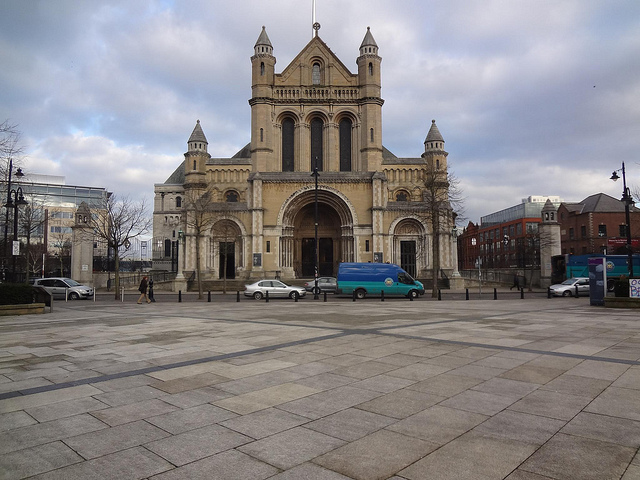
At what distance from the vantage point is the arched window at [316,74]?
46156mm

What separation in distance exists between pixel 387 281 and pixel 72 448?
2434 centimetres

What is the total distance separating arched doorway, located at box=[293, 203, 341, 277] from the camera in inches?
1747

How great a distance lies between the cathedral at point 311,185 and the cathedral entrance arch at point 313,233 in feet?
0.33

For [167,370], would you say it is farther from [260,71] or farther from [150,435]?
[260,71]

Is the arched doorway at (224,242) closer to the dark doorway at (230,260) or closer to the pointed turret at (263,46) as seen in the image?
the dark doorway at (230,260)

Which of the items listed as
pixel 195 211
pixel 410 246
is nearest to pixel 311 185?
pixel 195 211

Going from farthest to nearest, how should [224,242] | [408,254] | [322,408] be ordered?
[408,254] < [224,242] < [322,408]

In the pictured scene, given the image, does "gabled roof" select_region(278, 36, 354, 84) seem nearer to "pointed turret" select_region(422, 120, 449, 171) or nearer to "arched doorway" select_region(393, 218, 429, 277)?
"pointed turret" select_region(422, 120, 449, 171)

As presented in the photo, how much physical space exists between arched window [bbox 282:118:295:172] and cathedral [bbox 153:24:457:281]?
102 millimetres

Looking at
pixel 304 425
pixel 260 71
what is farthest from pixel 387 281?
pixel 260 71

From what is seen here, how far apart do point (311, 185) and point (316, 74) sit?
13.4 meters

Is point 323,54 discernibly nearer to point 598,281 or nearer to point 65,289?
point 65,289

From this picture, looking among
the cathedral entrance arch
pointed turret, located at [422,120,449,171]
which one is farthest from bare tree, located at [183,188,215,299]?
pointed turret, located at [422,120,449,171]

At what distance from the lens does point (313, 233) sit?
146ft
